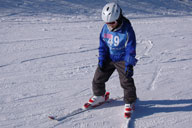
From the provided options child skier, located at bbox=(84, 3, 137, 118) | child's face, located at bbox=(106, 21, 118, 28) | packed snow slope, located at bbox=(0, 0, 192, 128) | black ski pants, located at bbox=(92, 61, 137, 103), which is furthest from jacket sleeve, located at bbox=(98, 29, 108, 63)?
packed snow slope, located at bbox=(0, 0, 192, 128)

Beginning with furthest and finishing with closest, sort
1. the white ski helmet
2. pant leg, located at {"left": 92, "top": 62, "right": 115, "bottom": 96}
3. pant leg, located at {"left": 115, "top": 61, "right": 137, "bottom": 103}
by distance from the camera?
pant leg, located at {"left": 92, "top": 62, "right": 115, "bottom": 96} < pant leg, located at {"left": 115, "top": 61, "right": 137, "bottom": 103} < the white ski helmet

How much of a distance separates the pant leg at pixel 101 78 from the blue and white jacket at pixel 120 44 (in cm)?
14

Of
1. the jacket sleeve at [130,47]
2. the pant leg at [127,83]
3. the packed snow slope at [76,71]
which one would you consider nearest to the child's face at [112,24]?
the jacket sleeve at [130,47]

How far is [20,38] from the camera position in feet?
18.1

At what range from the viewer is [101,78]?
298 cm

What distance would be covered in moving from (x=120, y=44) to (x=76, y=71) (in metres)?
1.62

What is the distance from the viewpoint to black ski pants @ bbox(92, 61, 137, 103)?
2812 mm

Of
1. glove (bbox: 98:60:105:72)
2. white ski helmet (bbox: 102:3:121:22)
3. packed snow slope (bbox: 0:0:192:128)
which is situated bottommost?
packed snow slope (bbox: 0:0:192:128)

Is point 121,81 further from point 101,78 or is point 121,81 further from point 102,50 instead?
point 102,50

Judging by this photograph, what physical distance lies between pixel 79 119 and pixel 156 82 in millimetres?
1572

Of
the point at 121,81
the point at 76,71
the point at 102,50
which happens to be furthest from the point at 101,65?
the point at 76,71

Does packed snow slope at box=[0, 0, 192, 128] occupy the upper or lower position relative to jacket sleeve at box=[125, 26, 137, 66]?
lower

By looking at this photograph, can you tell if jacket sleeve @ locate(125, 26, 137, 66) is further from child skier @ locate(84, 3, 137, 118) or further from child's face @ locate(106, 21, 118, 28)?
child's face @ locate(106, 21, 118, 28)

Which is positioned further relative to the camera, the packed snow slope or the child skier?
the packed snow slope
